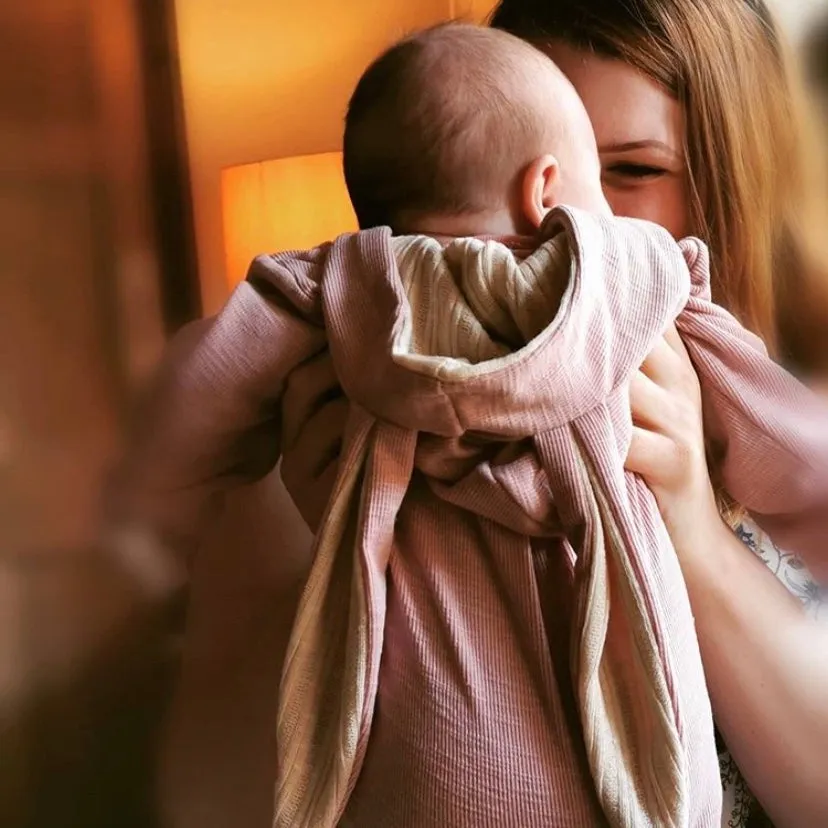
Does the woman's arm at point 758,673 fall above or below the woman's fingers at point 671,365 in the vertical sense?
below

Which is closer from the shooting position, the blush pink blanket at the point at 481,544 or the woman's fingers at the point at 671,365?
the blush pink blanket at the point at 481,544

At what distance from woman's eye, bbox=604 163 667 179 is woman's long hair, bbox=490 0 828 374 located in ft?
0.09

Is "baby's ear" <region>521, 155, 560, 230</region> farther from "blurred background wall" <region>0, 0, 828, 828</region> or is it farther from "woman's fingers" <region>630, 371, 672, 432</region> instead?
"blurred background wall" <region>0, 0, 828, 828</region>

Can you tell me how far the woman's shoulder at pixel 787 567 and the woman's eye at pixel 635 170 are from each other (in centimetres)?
29

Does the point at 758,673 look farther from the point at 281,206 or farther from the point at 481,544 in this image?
the point at 281,206

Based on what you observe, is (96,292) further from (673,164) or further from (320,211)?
(673,164)

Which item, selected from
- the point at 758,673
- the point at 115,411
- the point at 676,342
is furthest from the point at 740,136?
the point at 115,411

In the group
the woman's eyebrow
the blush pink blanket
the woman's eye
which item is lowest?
the blush pink blanket

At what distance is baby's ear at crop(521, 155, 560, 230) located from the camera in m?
0.55

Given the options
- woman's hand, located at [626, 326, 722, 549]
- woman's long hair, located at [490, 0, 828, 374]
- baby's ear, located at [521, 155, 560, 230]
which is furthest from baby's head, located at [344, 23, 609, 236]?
woman's long hair, located at [490, 0, 828, 374]

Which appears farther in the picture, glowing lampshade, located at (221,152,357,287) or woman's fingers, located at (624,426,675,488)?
glowing lampshade, located at (221,152,357,287)

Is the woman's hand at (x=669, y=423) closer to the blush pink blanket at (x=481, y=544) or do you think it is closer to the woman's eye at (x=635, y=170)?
the blush pink blanket at (x=481, y=544)

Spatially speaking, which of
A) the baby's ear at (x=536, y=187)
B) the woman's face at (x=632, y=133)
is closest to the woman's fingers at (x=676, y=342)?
the baby's ear at (x=536, y=187)

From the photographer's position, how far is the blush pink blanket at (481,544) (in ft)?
1.52
